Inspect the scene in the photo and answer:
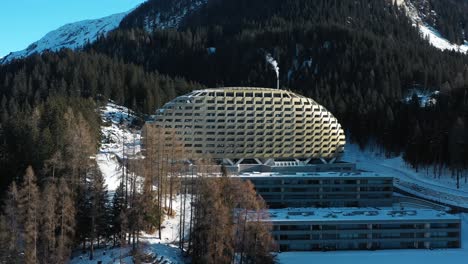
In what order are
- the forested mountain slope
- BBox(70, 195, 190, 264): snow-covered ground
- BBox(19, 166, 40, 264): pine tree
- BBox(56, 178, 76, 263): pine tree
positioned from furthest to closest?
1. the forested mountain slope
2. BBox(70, 195, 190, 264): snow-covered ground
3. BBox(56, 178, 76, 263): pine tree
4. BBox(19, 166, 40, 264): pine tree

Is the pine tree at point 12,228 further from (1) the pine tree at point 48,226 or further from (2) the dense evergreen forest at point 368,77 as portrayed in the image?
(2) the dense evergreen forest at point 368,77

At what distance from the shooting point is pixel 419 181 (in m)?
90.6

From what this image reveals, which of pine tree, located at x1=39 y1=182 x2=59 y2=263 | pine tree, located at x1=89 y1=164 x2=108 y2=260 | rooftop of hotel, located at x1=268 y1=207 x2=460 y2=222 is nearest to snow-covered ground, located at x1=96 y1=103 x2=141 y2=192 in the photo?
pine tree, located at x1=89 y1=164 x2=108 y2=260

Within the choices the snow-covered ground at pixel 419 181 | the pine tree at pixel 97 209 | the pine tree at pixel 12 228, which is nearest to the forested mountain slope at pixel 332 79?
the snow-covered ground at pixel 419 181

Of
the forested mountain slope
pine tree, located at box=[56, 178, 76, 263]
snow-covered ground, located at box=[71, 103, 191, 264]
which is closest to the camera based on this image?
pine tree, located at box=[56, 178, 76, 263]

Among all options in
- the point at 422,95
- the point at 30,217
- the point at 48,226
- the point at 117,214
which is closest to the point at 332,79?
the point at 422,95

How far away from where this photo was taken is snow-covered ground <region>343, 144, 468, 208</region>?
80.9 metres

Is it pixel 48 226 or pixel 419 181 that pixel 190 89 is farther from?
pixel 48 226

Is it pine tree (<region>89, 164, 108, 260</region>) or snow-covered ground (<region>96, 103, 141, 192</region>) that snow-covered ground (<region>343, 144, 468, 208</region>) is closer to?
snow-covered ground (<region>96, 103, 141, 192</region>)

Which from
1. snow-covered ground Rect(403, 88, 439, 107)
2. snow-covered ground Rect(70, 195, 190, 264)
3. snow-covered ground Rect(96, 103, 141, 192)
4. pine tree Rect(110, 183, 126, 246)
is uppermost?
snow-covered ground Rect(403, 88, 439, 107)

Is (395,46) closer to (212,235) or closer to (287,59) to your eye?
(287,59)

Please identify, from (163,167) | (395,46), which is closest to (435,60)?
(395,46)

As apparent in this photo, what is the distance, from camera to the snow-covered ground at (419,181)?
80.9m

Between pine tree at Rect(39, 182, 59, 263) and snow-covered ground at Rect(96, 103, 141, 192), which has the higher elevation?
snow-covered ground at Rect(96, 103, 141, 192)
